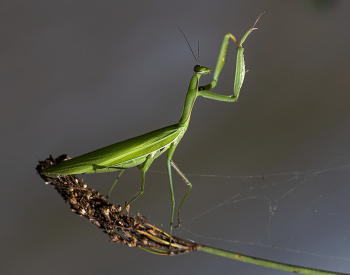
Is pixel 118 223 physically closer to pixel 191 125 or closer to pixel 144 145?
pixel 144 145

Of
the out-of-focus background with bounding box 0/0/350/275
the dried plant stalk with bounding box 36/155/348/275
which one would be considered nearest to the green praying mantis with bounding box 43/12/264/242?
the dried plant stalk with bounding box 36/155/348/275

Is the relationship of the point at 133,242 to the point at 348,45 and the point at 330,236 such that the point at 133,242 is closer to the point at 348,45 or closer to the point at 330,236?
the point at 330,236

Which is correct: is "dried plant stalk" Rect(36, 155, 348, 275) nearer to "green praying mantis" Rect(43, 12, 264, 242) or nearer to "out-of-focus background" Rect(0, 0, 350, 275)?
"green praying mantis" Rect(43, 12, 264, 242)

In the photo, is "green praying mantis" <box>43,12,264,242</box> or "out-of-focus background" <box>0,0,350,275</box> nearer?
"green praying mantis" <box>43,12,264,242</box>

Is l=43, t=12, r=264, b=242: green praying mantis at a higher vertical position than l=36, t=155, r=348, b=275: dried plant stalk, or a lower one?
higher

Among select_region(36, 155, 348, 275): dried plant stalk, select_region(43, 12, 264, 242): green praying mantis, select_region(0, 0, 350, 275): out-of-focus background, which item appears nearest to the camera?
select_region(36, 155, 348, 275): dried plant stalk

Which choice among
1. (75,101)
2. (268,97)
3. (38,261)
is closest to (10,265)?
(38,261)

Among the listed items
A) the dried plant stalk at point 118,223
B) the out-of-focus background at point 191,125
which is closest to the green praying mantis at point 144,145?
the dried plant stalk at point 118,223

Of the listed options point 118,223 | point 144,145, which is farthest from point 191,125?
point 118,223

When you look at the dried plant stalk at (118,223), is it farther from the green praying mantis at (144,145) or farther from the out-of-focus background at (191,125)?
the out-of-focus background at (191,125)
